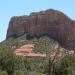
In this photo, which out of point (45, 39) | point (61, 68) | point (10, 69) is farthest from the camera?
point (45, 39)

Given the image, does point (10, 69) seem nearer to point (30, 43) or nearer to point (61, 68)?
point (61, 68)

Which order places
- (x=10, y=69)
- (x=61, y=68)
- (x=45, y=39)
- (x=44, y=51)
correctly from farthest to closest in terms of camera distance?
(x=45, y=39)
(x=44, y=51)
(x=61, y=68)
(x=10, y=69)

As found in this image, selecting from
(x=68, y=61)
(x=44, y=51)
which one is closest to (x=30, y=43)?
(x=44, y=51)

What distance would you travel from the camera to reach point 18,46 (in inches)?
7485

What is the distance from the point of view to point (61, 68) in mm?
81938

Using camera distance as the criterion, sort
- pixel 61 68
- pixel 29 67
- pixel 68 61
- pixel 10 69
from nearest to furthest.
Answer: pixel 10 69
pixel 61 68
pixel 68 61
pixel 29 67

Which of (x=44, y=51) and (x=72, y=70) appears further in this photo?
(x=44, y=51)

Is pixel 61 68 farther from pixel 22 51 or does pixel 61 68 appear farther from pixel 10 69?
pixel 22 51

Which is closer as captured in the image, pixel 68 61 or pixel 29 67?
pixel 68 61

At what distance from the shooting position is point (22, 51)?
180 meters

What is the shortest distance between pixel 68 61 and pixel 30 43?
109625 millimetres

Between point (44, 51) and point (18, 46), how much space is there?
16.0 meters

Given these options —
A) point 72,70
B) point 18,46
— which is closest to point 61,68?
point 72,70

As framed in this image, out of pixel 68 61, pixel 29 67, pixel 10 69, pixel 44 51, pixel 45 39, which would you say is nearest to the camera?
pixel 10 69
